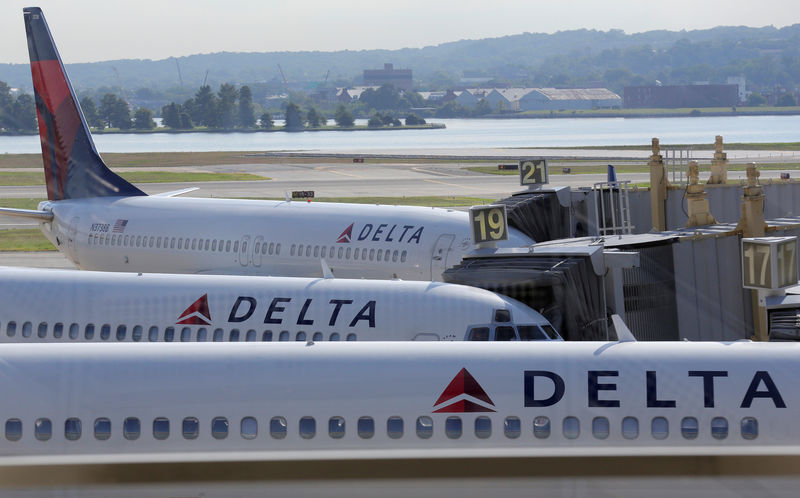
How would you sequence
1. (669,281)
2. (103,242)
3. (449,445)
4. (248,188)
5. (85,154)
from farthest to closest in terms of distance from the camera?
(248,188) → (85,154) → (103,242) → (669,281) → (449,445)

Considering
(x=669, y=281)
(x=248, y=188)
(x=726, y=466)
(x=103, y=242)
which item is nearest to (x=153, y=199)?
(x=103, y=242)

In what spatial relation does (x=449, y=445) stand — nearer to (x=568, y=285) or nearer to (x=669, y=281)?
(x=568, y=285)

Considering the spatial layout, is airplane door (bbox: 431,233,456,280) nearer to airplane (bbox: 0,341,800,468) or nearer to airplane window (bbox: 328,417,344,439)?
airplane (bbox: 0,341,800,468)

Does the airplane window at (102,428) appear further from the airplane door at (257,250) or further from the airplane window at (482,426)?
the airplane door at (257,250)

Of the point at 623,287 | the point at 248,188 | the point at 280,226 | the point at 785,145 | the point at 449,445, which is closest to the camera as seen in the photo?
the point at 449,445

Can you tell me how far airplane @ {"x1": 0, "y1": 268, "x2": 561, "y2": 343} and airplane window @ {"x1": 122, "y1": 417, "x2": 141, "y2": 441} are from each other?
22.0 ft

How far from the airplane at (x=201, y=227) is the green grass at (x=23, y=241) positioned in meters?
15.8

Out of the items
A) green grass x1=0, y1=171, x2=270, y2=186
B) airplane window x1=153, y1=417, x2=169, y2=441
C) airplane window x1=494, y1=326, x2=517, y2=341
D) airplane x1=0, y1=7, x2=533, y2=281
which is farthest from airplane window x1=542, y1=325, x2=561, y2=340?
green grass x1=0, y1=171, x2=270, y2=186

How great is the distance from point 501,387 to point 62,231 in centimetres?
2940

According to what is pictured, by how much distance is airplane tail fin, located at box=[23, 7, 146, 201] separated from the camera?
3941 centimetres

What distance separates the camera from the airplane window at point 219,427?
13.0m

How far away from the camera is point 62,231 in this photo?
38531 mm

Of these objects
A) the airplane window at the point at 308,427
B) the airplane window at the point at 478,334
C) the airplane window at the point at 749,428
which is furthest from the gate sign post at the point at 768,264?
the airplane window at the point at 308,427

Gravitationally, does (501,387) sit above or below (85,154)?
below
